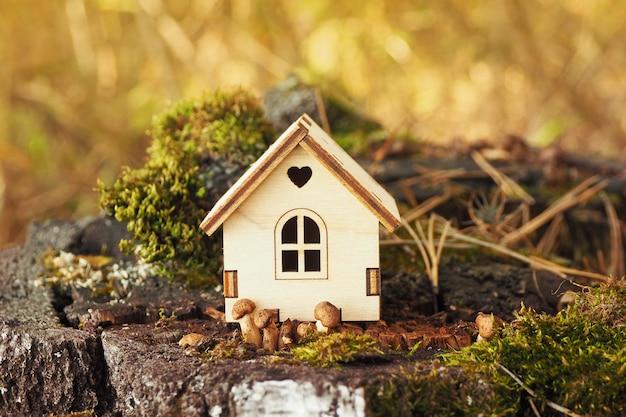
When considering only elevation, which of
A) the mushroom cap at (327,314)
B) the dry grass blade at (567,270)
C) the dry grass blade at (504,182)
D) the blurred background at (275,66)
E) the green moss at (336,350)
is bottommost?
the green moss at (336,350)

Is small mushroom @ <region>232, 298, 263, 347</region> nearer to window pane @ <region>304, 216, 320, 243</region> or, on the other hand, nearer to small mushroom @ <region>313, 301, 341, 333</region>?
small mushroom @ <region>313, 301, 341, 333</region>

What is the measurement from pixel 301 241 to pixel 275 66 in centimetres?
765

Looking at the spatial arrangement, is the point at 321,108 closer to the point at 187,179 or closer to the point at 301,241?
the point at 187,179

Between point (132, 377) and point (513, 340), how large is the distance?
146cm

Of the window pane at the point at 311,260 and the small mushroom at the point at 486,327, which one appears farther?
the window pane at the point at 311,260

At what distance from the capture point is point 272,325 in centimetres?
276

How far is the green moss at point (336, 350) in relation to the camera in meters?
2.45

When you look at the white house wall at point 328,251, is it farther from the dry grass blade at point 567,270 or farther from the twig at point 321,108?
the twig at point 321,108

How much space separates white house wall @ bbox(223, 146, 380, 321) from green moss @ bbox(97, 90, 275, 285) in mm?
525

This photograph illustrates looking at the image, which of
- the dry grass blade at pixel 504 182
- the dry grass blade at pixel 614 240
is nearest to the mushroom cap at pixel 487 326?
the dry grass blade at pixel 504 182

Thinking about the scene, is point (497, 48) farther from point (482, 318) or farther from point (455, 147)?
point (482, 318)

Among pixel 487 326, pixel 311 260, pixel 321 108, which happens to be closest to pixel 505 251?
pixel 487 326

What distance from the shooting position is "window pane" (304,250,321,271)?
292 cm

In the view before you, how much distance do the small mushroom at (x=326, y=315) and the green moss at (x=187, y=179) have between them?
2.88ft
